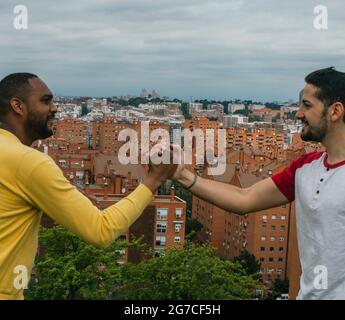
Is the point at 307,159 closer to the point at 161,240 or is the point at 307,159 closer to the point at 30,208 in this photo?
Answer: the point at 30,208

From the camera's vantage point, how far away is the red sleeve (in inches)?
47.4

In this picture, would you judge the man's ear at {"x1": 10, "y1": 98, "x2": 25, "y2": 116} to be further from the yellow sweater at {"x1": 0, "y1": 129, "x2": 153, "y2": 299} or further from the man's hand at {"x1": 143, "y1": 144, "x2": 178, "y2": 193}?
the man's hand at {"x1": 143, "y1": 144, "x2": 178, "y2": 193}

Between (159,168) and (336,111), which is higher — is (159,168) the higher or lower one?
the lower one

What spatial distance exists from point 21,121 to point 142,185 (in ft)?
0.82

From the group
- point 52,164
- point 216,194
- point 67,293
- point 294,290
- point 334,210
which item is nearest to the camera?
point 52,164

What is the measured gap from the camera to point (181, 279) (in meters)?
8.20

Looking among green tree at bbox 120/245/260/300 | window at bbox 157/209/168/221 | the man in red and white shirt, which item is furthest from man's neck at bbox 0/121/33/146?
window at bbox 157/209/168/221

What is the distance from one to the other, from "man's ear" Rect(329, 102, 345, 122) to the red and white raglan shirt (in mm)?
90

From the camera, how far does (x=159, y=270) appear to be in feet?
27.7

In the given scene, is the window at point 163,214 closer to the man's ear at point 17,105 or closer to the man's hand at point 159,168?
the man's hand at point 159,168

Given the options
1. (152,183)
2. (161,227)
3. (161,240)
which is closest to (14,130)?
(152,183)

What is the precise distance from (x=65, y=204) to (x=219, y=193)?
0.49 meters

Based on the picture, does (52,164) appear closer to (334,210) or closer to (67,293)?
(334,210)
